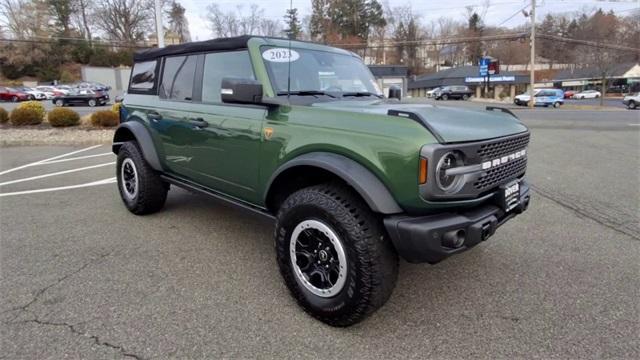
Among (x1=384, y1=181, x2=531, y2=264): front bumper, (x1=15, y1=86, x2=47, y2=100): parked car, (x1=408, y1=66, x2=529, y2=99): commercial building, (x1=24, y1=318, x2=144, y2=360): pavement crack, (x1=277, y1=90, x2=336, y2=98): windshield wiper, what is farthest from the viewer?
(x1=408, y1=66, x2=529, y2=99): commercial building

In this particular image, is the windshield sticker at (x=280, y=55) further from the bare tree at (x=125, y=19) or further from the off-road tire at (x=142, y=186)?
the bare tree at (x=125, y=19)

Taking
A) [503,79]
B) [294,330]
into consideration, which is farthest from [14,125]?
[503,79]

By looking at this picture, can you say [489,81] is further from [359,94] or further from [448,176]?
[448,176]

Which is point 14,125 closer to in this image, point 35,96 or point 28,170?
point 28,170

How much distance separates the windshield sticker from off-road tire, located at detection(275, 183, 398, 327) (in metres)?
1.19

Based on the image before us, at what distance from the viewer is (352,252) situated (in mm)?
2391

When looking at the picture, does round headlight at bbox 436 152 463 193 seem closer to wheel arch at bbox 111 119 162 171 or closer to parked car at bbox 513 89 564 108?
wheel arch at bbox 111 119 162 171

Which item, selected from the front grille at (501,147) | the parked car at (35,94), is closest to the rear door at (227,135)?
the front grille at (501,147)

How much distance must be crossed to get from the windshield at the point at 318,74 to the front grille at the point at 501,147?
1334mm

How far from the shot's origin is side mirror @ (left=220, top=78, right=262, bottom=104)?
9.09 ft

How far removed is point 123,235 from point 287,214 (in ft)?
7.64

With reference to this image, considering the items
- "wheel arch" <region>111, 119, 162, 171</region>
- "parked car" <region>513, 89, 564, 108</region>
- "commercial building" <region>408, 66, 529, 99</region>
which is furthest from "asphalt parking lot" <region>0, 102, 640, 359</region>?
"commercial building" <region>408, 66, 529, 99</region>

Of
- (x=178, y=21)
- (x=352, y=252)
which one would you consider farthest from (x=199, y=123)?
(x=178, y=21)

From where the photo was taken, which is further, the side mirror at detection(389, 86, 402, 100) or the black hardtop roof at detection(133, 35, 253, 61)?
the side mirror at detection(389, 86, 402, 100)
